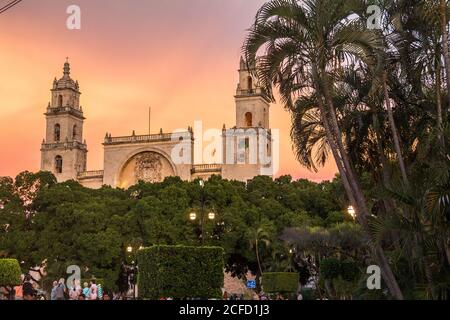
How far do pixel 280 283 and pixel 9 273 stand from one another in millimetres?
11749

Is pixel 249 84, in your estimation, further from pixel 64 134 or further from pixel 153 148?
pixel 64 134

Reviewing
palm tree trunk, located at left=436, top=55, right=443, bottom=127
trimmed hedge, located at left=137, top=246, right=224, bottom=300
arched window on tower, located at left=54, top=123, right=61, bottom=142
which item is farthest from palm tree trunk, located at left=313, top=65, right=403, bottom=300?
arched window on tower, located at left=54, top=123, right=61, bottom=142

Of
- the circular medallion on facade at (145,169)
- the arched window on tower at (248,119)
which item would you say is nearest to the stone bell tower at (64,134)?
the circular medallion on facade at (145,169)

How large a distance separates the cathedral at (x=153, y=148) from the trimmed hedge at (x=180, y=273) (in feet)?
129

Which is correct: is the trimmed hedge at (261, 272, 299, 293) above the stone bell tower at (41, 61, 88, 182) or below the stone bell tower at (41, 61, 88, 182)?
below

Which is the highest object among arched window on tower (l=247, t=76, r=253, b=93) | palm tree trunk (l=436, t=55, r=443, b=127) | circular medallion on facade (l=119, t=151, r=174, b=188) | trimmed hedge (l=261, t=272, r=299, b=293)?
arched window on tower (l=247, t=76, r=253, b=93)

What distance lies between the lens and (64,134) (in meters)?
62.7

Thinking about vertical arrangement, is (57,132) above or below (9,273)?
above

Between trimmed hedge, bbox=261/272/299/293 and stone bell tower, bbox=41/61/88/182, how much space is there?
35748mm

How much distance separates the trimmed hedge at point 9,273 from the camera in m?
20.6

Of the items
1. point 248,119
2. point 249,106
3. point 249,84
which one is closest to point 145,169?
point 248,119

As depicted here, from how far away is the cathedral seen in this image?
5556cm

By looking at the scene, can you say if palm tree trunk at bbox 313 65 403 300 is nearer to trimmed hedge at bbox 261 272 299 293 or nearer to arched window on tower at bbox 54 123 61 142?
trimmed hedge at bbox 261 272 299 293

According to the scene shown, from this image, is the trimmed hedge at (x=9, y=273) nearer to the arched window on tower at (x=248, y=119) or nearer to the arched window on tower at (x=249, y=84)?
the arched window on tower at (x=248, y=119)
